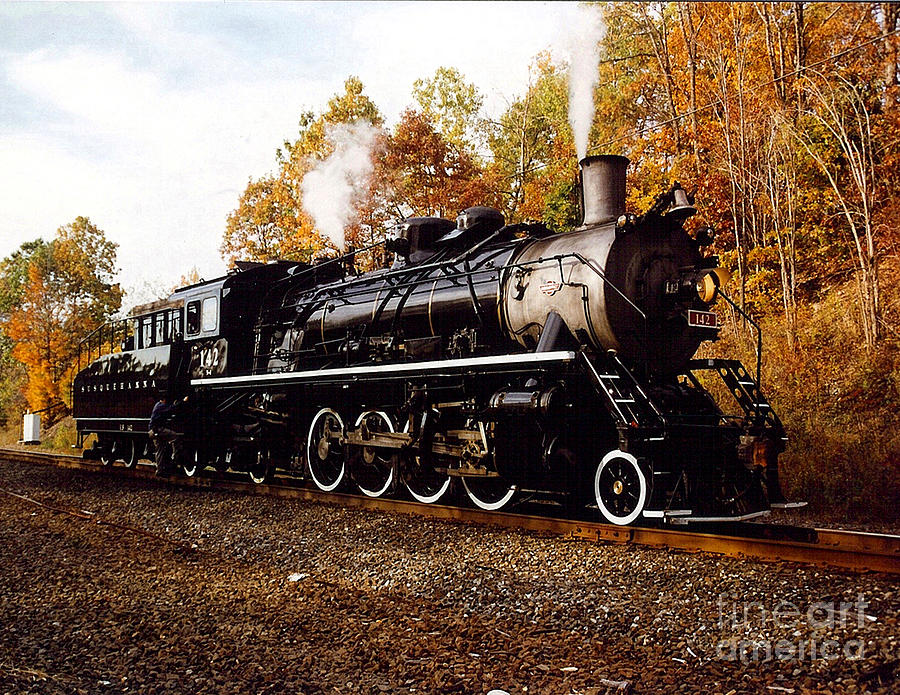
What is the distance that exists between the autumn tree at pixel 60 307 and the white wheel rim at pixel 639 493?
29.7 meters

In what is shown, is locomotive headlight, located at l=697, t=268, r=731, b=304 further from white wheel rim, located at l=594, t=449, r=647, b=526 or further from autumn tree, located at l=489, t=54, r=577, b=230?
autumn tree, located at l=489, t=54, r=577, b=230

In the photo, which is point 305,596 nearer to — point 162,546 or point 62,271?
point 162,546

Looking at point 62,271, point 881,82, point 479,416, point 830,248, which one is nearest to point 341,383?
point 479,416

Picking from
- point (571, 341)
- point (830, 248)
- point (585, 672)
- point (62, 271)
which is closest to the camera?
point (585, 672)

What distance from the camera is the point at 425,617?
4.87 meters

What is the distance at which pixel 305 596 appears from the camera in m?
5.44

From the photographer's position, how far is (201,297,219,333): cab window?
12875 millimetres

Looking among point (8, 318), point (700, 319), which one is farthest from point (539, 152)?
point (8, 318)

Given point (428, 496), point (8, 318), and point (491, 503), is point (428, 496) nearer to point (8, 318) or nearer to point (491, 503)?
point (491, 503)

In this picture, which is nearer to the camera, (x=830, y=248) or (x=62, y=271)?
(x=830, y=248)

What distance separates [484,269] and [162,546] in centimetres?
452

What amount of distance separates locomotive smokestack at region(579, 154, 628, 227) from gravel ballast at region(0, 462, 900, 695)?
356 cm

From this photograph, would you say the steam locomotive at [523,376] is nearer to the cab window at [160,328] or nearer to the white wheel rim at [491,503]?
the white wheel rim at [491,503]

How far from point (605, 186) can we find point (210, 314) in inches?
290
